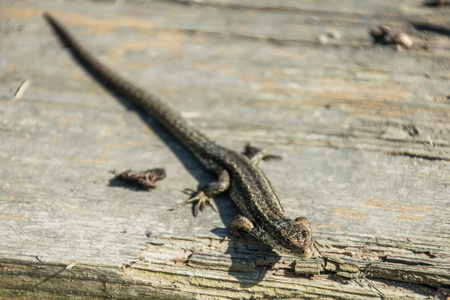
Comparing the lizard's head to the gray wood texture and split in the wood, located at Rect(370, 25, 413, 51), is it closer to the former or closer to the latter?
the gray wood texture

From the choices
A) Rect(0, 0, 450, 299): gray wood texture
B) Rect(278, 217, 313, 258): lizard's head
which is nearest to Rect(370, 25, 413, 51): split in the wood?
Rect(0, 0, 450, 299): gray wood texture

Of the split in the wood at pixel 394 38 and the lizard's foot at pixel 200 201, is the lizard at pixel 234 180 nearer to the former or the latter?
the lizard's foot at pixel 200 201

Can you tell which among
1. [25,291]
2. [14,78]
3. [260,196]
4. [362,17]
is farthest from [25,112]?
[362,17]

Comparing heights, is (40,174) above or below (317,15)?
below

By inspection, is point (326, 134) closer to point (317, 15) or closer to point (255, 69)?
point (255, 69)

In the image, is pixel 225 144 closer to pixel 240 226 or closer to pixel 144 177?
pixel 144 177

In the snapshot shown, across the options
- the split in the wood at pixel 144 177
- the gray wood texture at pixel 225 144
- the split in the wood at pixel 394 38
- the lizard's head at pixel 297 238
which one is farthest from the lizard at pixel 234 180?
the split in the wood at pixel 394 38
